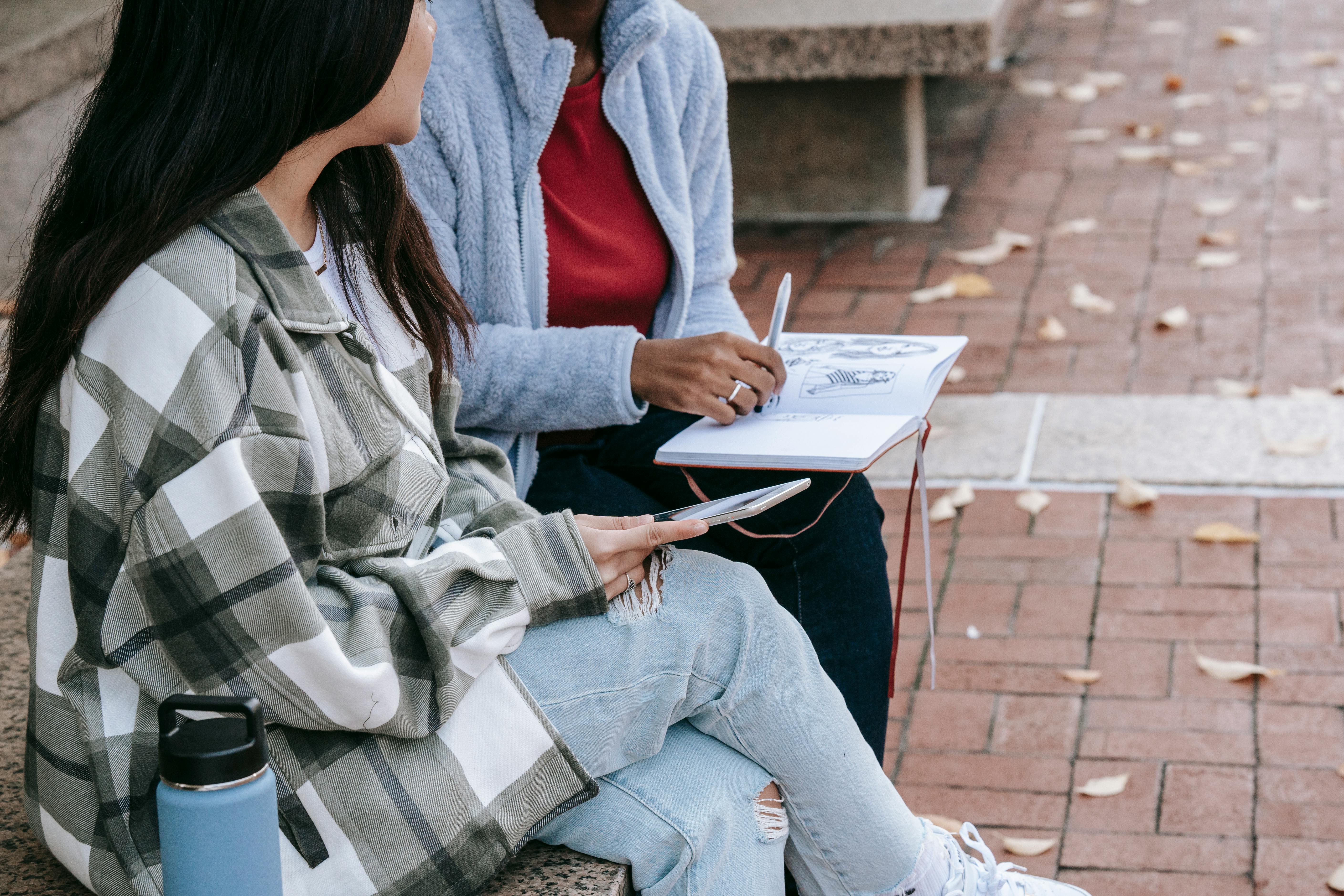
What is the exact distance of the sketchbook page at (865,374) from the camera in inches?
76.2

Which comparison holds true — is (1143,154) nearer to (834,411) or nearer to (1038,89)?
(1038,89)

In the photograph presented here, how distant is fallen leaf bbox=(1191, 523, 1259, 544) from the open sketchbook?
4.24 feet

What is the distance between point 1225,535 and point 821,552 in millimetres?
1473

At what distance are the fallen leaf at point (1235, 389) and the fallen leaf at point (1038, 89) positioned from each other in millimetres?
2716

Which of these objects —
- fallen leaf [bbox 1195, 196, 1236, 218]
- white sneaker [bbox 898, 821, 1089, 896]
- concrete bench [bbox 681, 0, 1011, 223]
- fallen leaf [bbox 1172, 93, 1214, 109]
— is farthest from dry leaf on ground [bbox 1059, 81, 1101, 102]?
white sneaker [bbox 898, 821, 1089, 896]

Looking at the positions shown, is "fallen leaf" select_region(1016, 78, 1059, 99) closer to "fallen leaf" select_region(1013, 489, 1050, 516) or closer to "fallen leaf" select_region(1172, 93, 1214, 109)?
"fallen leaf" select_region(1172, 93, 1214, 109)

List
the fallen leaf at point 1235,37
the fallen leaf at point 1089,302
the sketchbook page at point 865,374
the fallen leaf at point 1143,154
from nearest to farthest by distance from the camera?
the sketchbook page at point 865,374, the fallen leaf at point 1089,302, the fallen leaf at point 1143,154, the fallen leaf at point 1235,37

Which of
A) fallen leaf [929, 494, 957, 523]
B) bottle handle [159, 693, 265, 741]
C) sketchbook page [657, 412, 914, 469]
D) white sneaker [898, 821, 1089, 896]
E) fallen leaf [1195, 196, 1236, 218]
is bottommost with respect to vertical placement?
fallen leaf [1195, 196, 1236, 218]

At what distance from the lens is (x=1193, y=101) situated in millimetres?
5895

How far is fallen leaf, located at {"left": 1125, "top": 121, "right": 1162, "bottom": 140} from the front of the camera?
5.61 m

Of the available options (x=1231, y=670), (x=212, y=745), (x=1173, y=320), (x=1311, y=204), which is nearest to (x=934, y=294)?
(x=1173, y=320)

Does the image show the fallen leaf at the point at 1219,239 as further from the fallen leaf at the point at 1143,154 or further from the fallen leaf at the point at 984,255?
the fallen leaf at the point at 1143,154

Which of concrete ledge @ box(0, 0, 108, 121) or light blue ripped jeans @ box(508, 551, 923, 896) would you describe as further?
concrete ledge @ box(0, 0, 108, 121)

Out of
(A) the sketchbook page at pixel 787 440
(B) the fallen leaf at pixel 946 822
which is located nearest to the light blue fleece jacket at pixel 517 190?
(A) the sketchbook page at pixel 787 440
